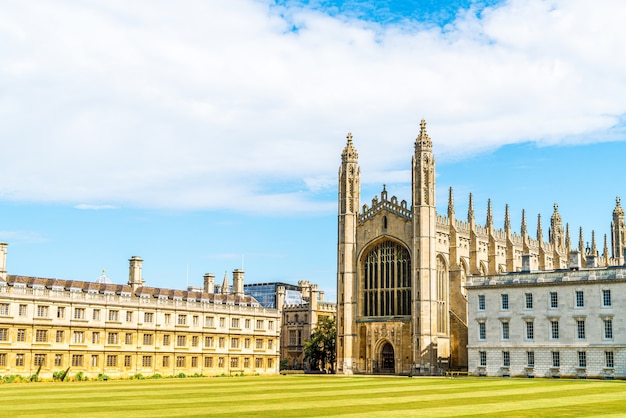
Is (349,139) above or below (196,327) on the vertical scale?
above

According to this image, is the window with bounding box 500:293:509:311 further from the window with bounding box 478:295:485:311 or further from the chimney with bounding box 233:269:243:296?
the chimney with bounding box 233:269:243:296

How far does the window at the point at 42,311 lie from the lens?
2435 inches

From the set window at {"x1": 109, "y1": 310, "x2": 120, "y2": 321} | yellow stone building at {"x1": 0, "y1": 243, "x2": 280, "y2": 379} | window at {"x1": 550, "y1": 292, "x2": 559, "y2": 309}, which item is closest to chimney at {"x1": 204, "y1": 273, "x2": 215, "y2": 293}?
yellow stone building at {"x1": 0, "y1": 243, "x2": 280, "y2": 379}

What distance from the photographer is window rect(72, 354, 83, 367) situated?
2520 inches

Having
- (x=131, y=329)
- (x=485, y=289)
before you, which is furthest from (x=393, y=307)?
(x=131, y=329)

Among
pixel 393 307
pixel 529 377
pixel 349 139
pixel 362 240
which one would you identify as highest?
pixel 349 139

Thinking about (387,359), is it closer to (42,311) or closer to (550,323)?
(550,323)

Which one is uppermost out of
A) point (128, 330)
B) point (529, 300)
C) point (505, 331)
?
point (529, 300)

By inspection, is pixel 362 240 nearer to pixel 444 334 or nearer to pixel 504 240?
pixel 444 334

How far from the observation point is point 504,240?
9400 centimetres

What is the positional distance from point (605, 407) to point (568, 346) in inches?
1462

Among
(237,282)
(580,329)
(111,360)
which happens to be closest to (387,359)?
(237,282)

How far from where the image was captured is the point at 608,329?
207ft

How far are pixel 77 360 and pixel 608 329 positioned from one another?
4132 centimetres
